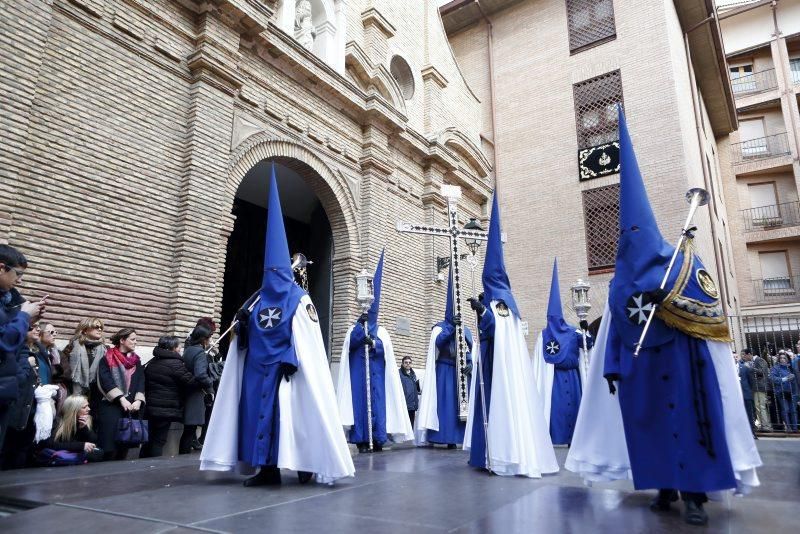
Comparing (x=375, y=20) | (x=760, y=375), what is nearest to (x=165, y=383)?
(x=375, y=20)

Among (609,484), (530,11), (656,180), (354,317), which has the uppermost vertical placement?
(530,11)

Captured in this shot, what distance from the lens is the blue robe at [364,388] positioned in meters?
7.23

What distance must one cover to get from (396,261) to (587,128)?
735 centimetres

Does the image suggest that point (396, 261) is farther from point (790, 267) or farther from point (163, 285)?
point (790, 267)

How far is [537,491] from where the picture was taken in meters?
4.02

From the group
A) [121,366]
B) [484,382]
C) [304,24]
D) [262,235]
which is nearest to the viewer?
[484,382]

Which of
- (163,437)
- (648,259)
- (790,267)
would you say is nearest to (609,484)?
(648,259)

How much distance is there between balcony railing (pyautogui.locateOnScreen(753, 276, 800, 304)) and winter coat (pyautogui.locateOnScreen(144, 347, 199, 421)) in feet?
68.5

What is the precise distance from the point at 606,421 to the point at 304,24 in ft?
33.0

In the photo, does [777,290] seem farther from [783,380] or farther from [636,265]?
[636,265]

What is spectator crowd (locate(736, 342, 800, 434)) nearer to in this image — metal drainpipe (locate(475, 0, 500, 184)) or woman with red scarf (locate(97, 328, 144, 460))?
metal drainpipe (locate(475, 0, 500, 184))

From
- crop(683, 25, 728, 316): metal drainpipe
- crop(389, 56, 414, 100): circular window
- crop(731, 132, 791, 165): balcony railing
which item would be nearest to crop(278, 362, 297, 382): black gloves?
crop(389, 56, 414, 100): circular window

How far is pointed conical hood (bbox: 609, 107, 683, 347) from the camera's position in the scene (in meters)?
3.40

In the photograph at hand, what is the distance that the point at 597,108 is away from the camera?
52.2ft
